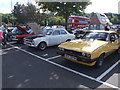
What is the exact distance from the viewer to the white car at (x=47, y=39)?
756cm

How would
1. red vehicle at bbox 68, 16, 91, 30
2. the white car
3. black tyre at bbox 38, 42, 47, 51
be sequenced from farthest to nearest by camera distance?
red vehicle at bbox 68, 16, 91, 30, black tyre at bbox 38, 42, 47, 51, the white car

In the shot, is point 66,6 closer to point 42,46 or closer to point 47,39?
point 47,39

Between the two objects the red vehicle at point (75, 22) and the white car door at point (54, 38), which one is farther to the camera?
the red vehicle at point (75, 22)

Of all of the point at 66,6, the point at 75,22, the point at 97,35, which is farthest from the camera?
the point at 75,22

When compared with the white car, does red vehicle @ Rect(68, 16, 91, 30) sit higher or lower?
higher

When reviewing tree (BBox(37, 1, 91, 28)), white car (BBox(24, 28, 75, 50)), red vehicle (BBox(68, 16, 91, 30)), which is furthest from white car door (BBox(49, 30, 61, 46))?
red vehicle (BBox(68, 16, 91, 30))

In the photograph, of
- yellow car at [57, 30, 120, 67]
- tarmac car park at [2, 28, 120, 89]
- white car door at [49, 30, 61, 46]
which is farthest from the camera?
white car door at [49, 30, 61, 46]

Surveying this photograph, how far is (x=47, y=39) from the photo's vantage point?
798 cm

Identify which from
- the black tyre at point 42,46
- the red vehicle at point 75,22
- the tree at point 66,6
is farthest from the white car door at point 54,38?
the red vehicle at point 75,22

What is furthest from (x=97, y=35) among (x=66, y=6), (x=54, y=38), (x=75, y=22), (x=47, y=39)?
(x=75, y=22)

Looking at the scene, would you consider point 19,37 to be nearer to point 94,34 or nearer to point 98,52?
point 94,34

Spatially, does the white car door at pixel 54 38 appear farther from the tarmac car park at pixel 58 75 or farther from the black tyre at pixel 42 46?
the tarmac car park at pixel 58 75

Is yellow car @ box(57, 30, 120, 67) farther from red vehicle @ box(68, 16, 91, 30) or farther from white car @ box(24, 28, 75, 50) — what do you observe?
red vehicle @ box(68, 16, 91, 30)

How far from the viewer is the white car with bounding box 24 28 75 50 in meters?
7.56
